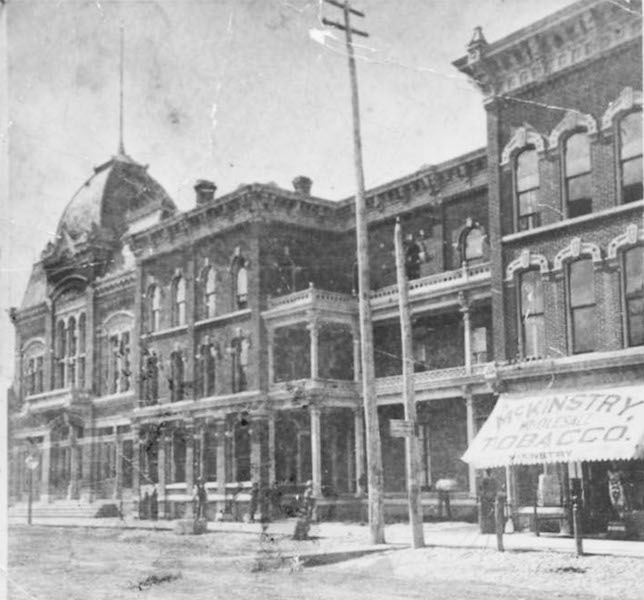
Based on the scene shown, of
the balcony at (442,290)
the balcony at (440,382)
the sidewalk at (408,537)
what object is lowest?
the sidewalk at (408,537)

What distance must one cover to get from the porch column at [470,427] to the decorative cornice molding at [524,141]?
23.1 feet

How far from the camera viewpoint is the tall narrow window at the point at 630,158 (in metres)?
16.0

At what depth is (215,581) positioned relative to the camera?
42.6 ft

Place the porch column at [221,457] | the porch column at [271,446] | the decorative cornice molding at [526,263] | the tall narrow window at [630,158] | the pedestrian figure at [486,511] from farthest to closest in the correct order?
the porch column at [221,457], the porch column at [271,446], the decorative cornice molding at [526,263], the pedestrian figure at [486,511], the tall narrow window at [630,158]

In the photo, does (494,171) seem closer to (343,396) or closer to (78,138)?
(78,138)

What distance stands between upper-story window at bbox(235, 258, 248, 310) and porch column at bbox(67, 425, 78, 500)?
10.3 metres

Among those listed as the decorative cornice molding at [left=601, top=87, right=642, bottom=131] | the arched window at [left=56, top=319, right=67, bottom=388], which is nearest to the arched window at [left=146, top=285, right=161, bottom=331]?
the arched window at [left=56, top=319, right=67, bottom=388]

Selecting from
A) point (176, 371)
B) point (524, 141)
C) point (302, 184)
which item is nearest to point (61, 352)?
point (176, 371)

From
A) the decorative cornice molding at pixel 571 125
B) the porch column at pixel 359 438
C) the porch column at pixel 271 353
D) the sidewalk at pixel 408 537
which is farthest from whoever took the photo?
the porch column at pixel 271 353

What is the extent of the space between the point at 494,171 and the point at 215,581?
10.2 meters

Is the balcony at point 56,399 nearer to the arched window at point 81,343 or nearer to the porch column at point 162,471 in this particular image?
the arched window at point 81,343

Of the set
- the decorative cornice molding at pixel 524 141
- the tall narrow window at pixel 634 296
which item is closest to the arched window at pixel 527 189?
the decorative cornice molding at pixel 524 141

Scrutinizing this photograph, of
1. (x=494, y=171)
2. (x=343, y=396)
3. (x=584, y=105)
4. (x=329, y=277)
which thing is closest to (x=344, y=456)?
(x=343, y=396)

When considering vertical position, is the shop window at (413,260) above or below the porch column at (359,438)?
above
